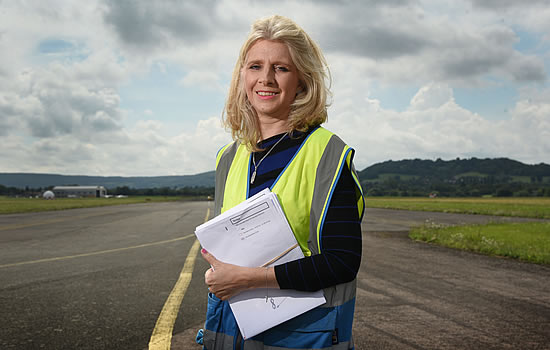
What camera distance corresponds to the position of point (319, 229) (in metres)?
1.38

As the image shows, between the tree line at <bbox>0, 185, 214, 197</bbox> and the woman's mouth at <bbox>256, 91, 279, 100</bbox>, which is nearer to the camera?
the woman's mouth at <bbox>256, 91, 279, 100</bbox>

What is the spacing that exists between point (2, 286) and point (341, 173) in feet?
21.3

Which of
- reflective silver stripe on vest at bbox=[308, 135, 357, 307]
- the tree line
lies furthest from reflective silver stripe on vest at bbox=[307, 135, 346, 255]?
the tree line

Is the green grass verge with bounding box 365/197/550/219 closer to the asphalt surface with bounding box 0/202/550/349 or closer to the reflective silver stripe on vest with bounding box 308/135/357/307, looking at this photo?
the asphalt surface with bounding box 0/202/550/349

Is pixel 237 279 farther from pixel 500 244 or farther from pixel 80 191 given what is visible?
pixel 80 191

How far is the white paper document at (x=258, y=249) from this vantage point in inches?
53.8

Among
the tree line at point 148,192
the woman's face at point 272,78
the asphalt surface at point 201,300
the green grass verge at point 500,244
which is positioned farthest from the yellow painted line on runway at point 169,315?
the tree line at point 148,192

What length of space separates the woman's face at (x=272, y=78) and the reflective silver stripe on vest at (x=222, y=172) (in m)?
0.23

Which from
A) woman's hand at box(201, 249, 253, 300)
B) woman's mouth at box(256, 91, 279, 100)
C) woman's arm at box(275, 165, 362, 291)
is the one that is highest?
woman's mouth at box(256, 91, 279, 100)

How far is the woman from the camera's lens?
1.37 metres

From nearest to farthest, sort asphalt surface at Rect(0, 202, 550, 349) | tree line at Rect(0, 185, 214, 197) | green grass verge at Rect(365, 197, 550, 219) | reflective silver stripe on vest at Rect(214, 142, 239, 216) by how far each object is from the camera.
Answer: reflective silver stripe on vest at Rect(214, 142, 239, 216) < asphalt surface at Rect(0, 202, 550, 349) < green grass verge at Rect(365, 197, 550, 219) < tree line at Rect(0, 185, 214, 197)

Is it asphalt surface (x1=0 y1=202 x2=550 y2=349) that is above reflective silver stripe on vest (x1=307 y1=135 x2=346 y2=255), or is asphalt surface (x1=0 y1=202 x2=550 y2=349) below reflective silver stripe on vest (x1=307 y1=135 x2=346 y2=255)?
below

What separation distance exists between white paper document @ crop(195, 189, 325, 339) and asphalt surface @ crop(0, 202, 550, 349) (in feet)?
8.47

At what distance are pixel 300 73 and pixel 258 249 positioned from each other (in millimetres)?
702
